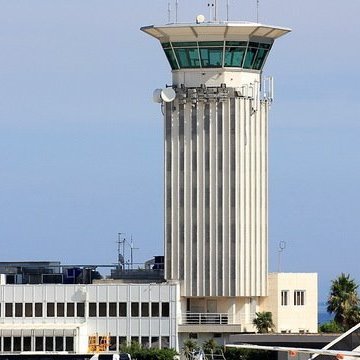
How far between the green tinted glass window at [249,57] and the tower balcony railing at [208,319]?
21.3 m

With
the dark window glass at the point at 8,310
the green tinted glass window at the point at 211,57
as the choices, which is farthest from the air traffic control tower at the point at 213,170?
the dark window glass at the point at 8,310

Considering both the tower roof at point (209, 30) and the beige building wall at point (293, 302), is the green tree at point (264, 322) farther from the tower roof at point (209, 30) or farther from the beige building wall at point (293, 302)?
the tower roof at point (209, 30)

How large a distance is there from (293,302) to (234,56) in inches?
876

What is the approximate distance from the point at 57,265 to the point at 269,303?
23175 mm

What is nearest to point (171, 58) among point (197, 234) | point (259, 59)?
point (259, 59)

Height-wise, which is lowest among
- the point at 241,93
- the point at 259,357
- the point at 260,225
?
the point at 259,357

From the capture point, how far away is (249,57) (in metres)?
183

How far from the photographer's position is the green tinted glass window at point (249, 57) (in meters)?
182

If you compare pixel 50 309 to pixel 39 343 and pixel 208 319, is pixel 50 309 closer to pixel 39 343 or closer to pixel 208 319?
pixel 39 343

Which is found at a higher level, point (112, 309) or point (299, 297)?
point (299, 297)

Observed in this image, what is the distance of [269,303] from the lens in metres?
185

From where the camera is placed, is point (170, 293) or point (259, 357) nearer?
point (259, 357)

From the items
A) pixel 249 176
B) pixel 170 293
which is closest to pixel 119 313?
pixel 170 293

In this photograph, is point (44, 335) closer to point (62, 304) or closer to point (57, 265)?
point (62, 304)
